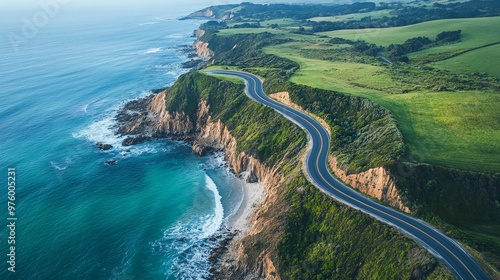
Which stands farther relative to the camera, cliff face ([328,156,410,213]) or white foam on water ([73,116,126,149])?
white foam on water ([73,116,126,149])

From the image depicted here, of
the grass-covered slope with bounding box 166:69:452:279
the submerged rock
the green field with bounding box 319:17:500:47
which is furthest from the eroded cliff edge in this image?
the green field with bounding box 319:17:500:47

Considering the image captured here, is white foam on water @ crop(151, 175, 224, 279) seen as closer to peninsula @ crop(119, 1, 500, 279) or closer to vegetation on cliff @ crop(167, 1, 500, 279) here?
peninsula @ crop(119, 1, 500, 279)

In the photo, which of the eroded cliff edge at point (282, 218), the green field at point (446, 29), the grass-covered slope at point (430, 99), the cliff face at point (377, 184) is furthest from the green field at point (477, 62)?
the cliff face at point (377, 184)

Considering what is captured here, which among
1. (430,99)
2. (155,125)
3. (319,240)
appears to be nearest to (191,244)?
(319,240)

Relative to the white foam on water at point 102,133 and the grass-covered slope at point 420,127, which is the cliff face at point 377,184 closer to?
the grass-covered slope at point 420,127

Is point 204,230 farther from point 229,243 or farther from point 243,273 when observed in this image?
point 243,273
